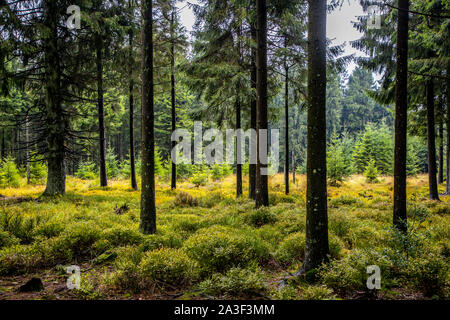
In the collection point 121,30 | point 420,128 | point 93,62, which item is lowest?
point 420,128

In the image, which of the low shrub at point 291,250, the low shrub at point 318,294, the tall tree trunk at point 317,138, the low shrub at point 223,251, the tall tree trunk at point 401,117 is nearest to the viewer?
the low shrub at point 318,294

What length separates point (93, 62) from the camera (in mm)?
12344

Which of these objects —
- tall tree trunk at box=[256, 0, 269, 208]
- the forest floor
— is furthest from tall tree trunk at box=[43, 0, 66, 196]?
tall tree trunk at box=[256, 0, 269, 208]

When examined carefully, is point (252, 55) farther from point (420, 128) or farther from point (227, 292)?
point (420, 128)

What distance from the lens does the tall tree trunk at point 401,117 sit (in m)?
6.28

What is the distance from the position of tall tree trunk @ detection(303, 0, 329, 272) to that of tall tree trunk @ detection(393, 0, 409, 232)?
3436 mm

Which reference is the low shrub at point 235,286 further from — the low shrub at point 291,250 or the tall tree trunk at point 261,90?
the tall tree trunk at point 261,90

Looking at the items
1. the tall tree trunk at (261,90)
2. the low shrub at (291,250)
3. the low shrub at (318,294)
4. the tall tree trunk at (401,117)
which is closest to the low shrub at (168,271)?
the low shrub at (318,294)

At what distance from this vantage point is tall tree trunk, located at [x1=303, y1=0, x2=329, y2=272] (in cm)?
426

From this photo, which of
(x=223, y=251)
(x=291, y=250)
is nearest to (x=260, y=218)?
(x=291, y=250)

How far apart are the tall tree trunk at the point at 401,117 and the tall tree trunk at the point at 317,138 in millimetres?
3436

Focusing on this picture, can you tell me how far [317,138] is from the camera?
4.27 metres
